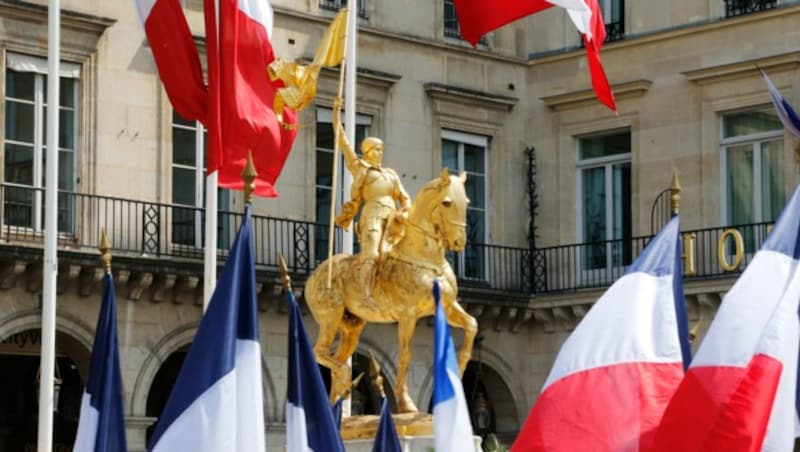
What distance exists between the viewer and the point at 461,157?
1304 inches

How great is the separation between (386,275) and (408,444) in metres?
1.29

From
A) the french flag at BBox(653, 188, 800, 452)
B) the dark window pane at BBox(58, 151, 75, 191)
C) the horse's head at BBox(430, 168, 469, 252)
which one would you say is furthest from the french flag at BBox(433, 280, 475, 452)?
the dark window pane at BBox(58, 151, 75, 191)

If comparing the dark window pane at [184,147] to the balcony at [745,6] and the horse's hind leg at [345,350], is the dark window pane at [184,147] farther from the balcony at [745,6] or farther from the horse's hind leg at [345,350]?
the horse's hind leg at [345,350]

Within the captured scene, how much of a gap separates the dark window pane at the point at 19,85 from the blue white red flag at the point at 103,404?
15.5m

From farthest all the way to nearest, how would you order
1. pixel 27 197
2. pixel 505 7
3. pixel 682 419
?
pixel 27 197, pixel 505 7, pixel 682 419

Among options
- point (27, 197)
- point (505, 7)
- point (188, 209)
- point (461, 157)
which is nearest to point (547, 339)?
point (461, 157)

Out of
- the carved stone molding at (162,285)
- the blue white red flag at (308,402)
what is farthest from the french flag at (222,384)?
the carved stone molding at (162,285)

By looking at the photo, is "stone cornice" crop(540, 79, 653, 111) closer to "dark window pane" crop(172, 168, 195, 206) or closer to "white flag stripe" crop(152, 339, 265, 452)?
"dark window pane" crop(172, 168, 195, 206)

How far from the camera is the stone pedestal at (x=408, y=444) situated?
16.4 metres

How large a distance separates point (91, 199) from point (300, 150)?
11.2ft

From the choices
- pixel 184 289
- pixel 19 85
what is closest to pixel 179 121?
pixel 184 289

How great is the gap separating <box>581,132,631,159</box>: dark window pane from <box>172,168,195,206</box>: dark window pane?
6.15m

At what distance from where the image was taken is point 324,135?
31422 millimetres

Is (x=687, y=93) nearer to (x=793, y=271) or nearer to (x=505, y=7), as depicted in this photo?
(x=505, y=7)
